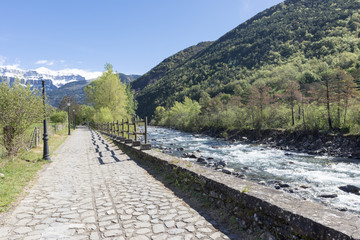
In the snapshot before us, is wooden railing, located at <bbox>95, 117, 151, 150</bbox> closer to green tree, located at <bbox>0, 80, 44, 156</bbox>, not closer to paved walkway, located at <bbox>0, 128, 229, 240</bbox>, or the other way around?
paved walkway, located at <bbox>0, 128, 229, 240</bbox>

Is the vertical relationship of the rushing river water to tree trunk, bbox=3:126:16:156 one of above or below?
below

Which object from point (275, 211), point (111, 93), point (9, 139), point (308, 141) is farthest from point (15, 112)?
point (111, 93)

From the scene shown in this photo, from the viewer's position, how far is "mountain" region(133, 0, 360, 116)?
77.1 meters

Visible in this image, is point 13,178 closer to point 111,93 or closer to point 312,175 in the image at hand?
point 312,175

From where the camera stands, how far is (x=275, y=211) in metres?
2.87

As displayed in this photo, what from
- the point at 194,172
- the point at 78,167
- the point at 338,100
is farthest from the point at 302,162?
the point at 78,167

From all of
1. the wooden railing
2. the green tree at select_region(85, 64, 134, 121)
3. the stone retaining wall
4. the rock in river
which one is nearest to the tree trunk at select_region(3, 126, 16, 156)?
the wooden railing

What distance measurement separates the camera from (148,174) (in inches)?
289

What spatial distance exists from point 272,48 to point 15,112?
102 metres

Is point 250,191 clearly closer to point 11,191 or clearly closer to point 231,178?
point 231,178

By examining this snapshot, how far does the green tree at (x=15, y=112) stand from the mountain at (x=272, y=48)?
65.5 metres

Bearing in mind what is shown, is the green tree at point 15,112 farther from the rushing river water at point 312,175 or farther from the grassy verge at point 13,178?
the rushing river water at point 312,175

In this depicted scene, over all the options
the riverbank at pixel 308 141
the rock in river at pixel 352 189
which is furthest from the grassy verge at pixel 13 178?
the riverbank at pixel 308 141

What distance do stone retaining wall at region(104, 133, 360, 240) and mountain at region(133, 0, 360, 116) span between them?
67935 millimetres
